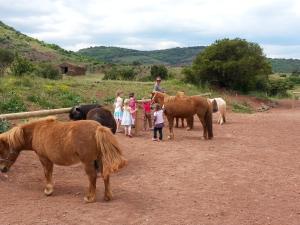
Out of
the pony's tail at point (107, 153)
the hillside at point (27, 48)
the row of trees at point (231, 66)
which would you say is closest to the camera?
the pony's tail at point (107, 153)

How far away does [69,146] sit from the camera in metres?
6.93

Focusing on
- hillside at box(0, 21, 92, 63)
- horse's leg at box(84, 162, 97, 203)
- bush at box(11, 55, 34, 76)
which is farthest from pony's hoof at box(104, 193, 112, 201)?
hillside at box(0, 21, 92, 63)

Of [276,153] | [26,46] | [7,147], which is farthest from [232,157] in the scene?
[26,46]

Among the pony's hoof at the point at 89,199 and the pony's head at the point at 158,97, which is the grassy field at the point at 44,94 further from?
the pony's hoof at the point at 89,199

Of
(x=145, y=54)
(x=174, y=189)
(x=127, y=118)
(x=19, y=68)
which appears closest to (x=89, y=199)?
(x=174, y=189)

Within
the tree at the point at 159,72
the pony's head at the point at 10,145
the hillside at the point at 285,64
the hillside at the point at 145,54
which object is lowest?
the pony's head at the point at 10,145

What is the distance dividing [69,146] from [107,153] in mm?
628

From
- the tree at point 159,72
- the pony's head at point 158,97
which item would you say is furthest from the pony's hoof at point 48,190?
A: the tree at point 159,72

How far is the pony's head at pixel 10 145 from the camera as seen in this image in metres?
7.48

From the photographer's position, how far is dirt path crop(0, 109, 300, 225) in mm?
6395

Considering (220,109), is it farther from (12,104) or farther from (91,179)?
(91,179)

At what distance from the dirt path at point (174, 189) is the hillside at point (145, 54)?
104 meters

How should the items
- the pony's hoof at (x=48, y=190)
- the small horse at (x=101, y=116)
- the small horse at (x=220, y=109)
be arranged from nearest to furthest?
the pony's hoof at (x=48, y=190) → the small horse at (x=101, y=116) → the small horse at (x=220, y=109)

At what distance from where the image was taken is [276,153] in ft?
38.4
